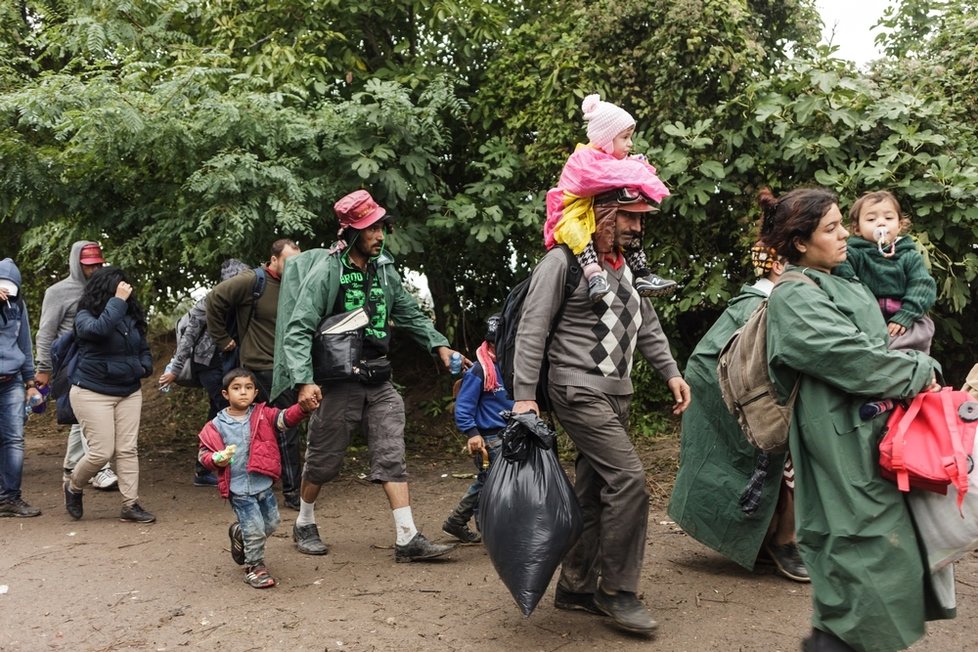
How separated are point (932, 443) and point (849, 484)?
291 millimetres

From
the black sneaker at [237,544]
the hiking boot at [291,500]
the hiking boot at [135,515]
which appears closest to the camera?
the black sneaker at [237,544]

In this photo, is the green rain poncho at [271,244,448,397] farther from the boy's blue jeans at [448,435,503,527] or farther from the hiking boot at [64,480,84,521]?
the hiking boot at [64,480,84,521]

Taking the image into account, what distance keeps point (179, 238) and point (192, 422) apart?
3199mm

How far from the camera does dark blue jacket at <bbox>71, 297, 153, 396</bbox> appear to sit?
6.83 metres

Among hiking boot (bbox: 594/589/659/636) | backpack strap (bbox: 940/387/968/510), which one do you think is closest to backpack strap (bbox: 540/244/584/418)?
hiking boot (bbox: 594/589/659/636)

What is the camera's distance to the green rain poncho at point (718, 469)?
5.12m

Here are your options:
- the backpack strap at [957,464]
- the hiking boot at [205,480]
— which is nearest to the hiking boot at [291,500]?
the hiking boot at [205,480]

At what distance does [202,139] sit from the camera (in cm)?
738

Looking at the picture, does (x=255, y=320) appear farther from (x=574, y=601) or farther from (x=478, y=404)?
(x=574, y=601)

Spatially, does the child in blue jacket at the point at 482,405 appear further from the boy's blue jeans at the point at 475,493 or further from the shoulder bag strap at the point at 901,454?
the shoulder bag strap at the point at 901,454

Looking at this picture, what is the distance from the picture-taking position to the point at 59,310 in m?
7.76

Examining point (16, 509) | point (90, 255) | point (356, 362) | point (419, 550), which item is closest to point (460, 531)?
point (419, 550)

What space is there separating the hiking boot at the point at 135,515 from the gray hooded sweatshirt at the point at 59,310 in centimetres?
148

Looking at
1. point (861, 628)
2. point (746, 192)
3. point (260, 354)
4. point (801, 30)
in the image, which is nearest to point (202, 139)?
point (260, 354)
